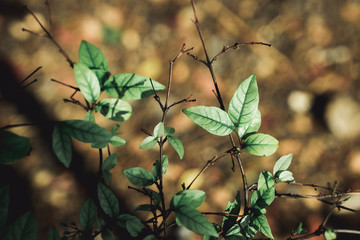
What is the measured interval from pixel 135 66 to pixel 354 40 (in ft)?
3.79

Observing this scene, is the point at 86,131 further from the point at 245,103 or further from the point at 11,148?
the point at 245,103

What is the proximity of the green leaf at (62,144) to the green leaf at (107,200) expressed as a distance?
0.12 metres

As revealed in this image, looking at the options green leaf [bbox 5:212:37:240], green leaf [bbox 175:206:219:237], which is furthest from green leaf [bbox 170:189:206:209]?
green leaf [bbox 5:212:37:240]

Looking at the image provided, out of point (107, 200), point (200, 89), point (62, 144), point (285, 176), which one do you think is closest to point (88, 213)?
point (107, 200)

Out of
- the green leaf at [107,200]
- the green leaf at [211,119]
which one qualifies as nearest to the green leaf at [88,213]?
the green leaf at [107,200]

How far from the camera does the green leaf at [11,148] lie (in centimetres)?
35

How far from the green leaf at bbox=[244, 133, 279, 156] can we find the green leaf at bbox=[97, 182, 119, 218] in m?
0.28

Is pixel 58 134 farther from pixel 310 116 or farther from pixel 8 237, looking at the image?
pixel 310 116

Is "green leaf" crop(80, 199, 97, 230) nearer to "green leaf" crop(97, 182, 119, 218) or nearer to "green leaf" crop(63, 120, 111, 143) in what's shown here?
"green leaf" crop(97, 182, 119, 218)

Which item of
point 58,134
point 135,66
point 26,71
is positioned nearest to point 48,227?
point 26,71

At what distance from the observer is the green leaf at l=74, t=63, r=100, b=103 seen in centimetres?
43

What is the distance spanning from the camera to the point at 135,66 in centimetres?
132

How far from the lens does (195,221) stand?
408 millimetres

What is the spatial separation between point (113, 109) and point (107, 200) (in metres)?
0.18
